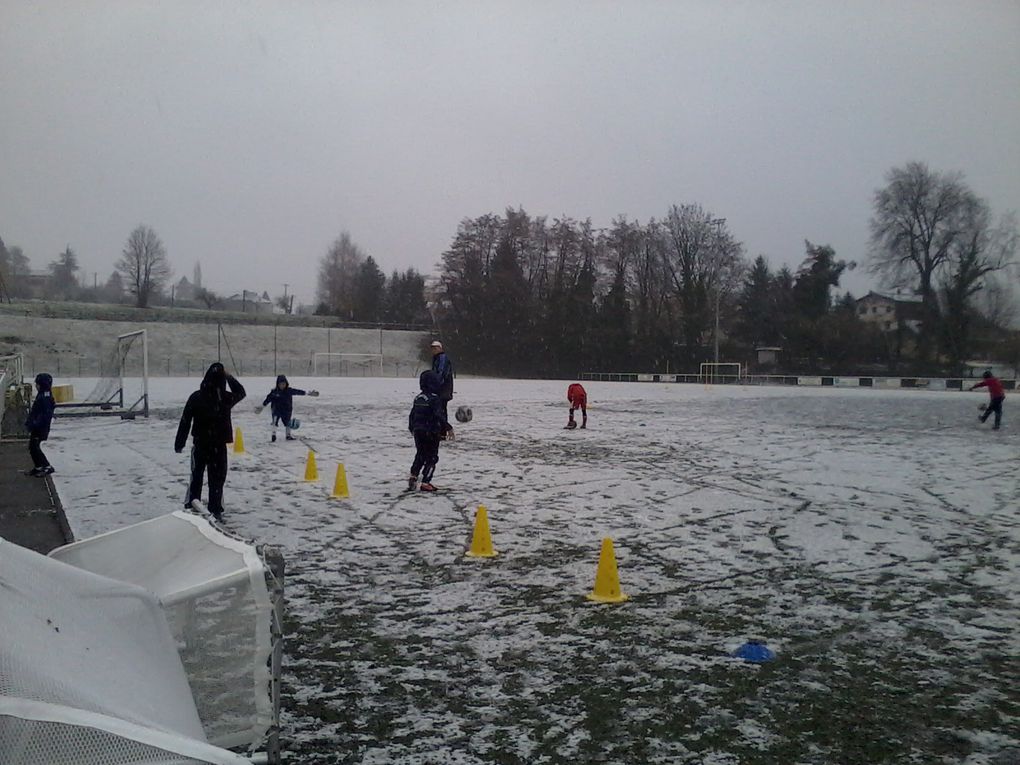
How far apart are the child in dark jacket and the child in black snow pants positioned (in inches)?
236

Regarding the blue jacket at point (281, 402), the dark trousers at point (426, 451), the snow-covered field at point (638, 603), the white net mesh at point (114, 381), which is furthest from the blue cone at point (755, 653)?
the white net mesh at point (114, 381)

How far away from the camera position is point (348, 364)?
63438mm

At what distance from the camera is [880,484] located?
1224 centimetres

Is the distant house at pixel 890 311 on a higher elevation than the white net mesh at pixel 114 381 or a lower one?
higher

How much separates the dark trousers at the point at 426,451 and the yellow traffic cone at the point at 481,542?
3029 millimetres

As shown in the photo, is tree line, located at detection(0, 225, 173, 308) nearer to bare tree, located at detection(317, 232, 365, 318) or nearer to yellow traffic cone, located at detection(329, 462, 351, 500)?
bare tree, located at detection(317, 232, 365, 318)

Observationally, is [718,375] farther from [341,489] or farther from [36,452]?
[36,452]

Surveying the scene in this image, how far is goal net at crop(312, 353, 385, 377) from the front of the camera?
6095cm

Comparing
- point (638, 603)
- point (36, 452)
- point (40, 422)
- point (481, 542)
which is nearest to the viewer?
point (638, 603)

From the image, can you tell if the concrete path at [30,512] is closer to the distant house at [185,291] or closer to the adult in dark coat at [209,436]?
the adult in dark coat at [209,436]

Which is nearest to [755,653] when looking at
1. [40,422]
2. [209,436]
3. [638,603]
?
[638,603]

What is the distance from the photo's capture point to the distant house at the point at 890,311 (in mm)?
56000

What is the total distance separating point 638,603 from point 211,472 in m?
5.36

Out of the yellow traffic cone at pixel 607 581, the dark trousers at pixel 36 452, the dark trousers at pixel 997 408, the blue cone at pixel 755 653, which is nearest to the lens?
the blue cone at pixel 755 653
